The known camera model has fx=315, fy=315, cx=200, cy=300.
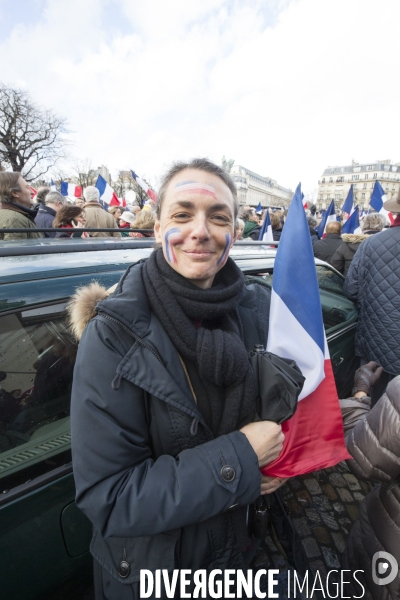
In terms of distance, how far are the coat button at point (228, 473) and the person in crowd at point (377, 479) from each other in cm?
67

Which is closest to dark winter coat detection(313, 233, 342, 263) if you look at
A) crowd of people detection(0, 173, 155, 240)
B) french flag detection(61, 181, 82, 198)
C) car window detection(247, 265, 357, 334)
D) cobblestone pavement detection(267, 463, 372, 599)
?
car window detection(247, 265, 357, 334)

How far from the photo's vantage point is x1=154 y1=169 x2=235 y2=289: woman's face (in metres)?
1.24

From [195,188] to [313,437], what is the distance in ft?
3.95

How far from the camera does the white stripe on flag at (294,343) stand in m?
1.48

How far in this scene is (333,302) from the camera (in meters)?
3.29

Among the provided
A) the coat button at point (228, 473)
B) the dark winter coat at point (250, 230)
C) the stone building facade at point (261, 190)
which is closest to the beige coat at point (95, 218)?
the dark winter coat at point (250, 230)

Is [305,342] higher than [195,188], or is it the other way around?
[195,188]

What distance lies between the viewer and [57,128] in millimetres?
26484

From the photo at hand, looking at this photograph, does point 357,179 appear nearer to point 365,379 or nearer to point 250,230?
point 250,230

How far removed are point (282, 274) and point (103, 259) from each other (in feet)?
3.51

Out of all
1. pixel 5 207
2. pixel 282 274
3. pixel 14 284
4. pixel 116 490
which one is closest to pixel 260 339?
pixel 282 274

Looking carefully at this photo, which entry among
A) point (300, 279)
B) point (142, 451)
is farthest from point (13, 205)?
point (142, 451)

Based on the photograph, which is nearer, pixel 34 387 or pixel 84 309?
pixel 84 309

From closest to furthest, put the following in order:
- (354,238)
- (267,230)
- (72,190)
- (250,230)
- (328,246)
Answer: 1. (354,238)
2. (328,246)
3. (267,230)
4. (250,230)
5. (72,190)
